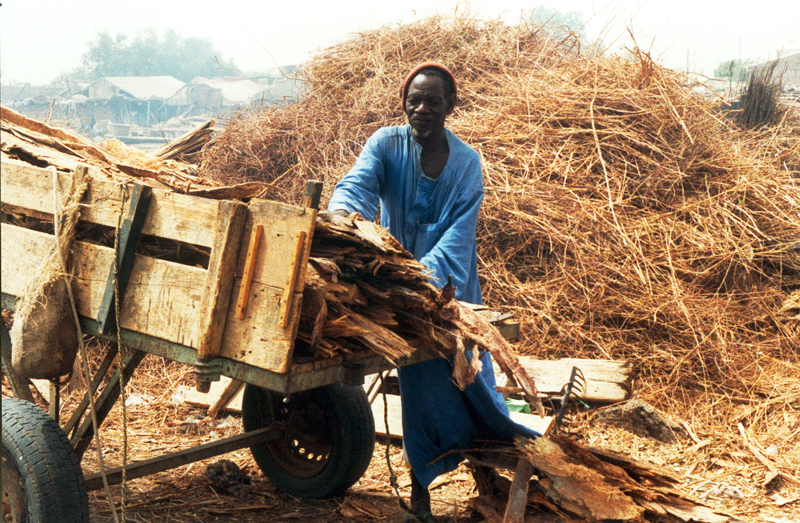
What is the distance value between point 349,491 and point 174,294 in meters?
1.86

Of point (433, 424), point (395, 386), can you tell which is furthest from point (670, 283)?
point (433, 424)

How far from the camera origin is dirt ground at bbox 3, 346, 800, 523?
3209mm

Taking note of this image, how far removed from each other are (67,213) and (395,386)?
2.83 m

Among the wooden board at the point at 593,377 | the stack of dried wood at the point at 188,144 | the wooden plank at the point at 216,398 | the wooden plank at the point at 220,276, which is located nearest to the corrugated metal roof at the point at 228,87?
the stack of dried wood at the point at 188,144

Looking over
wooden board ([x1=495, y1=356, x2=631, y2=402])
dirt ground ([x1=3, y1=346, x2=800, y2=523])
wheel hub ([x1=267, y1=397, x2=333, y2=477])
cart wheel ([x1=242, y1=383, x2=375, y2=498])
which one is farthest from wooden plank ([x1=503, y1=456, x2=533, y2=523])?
wooden board ([x1=495, y1=356, x2=631, y2=402])

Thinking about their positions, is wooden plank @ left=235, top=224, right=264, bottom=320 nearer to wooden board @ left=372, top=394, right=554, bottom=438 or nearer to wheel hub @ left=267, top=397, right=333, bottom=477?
wheel hub @ left=267, top=397, right=333, bottom=477

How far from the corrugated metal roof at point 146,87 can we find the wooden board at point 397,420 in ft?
64.4

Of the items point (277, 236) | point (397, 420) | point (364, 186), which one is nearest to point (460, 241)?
point (364, 186)

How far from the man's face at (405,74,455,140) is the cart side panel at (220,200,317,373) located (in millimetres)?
1369

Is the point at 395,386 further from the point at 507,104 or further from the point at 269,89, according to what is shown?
the point at 269,89

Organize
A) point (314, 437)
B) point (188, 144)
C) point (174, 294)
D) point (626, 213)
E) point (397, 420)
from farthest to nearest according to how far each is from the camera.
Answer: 1. point (188, 144)
2. point (626, 213)
3. point (397, 420)
4. point (314, 437)
5. point (174, 294)

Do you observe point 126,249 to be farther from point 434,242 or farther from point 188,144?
point 188,144

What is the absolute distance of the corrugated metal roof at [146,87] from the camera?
72.0 feet

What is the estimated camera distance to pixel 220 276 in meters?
1.93
